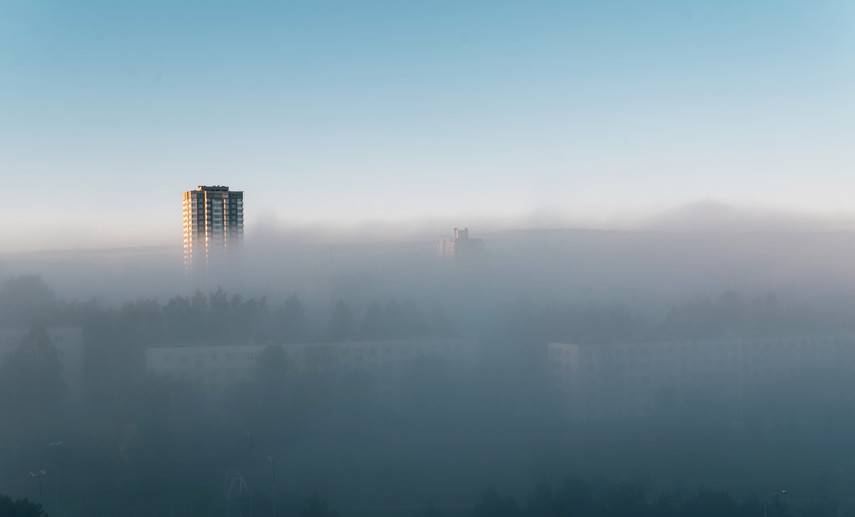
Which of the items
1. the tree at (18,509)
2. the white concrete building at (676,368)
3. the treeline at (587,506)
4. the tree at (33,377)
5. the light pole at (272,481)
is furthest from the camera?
the white concrete building at (676,368)

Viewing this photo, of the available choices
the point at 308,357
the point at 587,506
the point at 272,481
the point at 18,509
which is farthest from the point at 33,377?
the point at 587,506

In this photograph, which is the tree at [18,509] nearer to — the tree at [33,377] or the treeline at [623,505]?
the treeline at [623,505]

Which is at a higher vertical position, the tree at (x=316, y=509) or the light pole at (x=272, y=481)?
the tree at (x=316, y=509)

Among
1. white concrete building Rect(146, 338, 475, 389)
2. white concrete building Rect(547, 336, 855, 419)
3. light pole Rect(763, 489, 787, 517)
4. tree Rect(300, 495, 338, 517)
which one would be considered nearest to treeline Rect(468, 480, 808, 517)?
light pole Rect(763, 489, 787, 517)

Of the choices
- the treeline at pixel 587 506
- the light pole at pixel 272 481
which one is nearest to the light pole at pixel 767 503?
the treeline at pixel 587 506

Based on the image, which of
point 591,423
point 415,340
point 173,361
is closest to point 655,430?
point 591,423

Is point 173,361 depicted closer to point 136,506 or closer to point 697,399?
point 136,506

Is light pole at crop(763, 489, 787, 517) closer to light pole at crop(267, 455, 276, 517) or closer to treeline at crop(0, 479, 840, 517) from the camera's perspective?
treeline at crop(0, 479, 840, 517)

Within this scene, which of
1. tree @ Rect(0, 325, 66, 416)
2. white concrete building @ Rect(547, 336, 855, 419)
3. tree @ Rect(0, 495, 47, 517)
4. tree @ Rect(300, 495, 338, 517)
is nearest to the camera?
tree @ Rect(0, 495, 47, 517)
